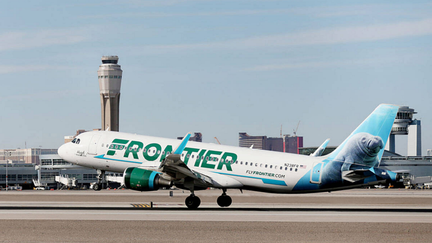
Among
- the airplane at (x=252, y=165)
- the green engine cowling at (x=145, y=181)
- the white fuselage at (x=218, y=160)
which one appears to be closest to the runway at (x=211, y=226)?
the green engine cowling at (x=145, y=181)

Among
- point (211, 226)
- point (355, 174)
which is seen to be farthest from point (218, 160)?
point (211, 226)

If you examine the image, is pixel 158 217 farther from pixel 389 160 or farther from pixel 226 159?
pixel 389 160

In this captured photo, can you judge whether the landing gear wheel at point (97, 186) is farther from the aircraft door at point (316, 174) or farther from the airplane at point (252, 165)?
the aircraft door at point (316, 174)

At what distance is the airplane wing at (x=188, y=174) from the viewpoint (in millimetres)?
45428

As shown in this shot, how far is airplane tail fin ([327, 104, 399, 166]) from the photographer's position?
1852 inches

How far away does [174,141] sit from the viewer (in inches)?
2023

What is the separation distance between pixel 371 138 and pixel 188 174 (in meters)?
14.8

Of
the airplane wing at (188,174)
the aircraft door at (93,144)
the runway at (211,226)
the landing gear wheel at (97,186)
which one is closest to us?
the runway at (211,226)

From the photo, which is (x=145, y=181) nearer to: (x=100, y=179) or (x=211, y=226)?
(x=100, y=179)

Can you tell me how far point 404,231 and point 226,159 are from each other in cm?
1849

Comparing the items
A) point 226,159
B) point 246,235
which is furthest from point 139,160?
point 246,235

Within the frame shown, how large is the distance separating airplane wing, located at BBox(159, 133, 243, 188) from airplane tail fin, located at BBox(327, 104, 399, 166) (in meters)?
9.20

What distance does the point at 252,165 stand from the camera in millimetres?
49125

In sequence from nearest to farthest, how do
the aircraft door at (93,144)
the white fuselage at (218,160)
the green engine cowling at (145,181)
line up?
the green engine cowling at (145,181) < the white fuselage at (218,160) < the aircraft door at (93,144)
